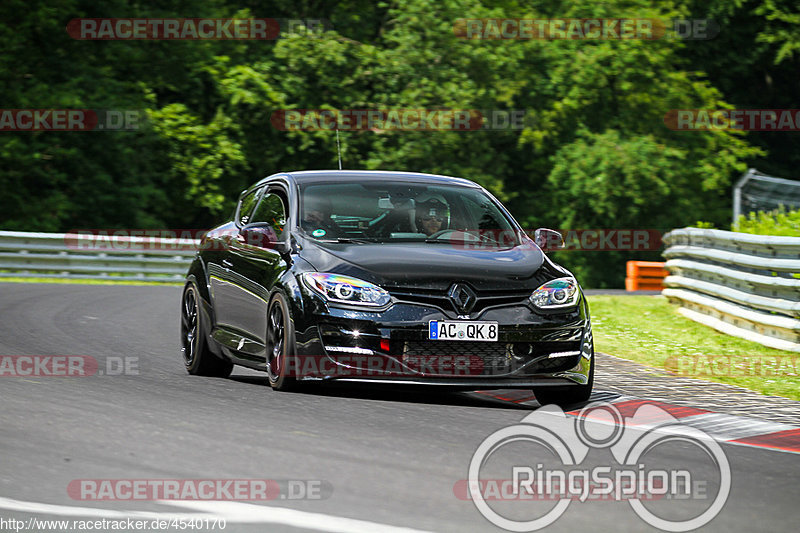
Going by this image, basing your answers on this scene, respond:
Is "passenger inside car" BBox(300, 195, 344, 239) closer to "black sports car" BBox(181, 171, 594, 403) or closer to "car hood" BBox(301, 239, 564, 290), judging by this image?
"black sports car" BBox(181, 171, 594, 403)

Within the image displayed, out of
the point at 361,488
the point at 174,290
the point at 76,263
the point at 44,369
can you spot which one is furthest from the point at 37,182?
the point at 361,488

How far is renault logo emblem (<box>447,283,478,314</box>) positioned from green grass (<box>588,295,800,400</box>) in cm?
309

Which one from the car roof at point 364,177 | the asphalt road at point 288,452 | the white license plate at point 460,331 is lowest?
the asphalt road at point 288,452

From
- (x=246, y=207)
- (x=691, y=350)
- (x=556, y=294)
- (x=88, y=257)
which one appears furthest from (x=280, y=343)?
(x=88, y=257)

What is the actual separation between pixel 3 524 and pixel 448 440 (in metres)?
2.77

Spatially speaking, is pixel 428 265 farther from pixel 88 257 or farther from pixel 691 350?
pixel 88 257

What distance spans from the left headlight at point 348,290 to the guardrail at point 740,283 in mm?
6024

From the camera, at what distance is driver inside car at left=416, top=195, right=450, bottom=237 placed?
9.98 meters

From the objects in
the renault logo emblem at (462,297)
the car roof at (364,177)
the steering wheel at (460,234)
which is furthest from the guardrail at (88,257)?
the renault logo emblem at (462,297)

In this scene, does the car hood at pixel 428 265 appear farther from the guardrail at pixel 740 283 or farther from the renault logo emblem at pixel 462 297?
the guardrail at pixel 740 283

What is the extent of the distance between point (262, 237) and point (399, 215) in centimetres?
99

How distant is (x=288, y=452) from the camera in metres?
7.04

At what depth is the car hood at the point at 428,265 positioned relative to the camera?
8836 mm

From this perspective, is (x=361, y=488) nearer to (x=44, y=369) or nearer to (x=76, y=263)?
(x=44, y=369)
